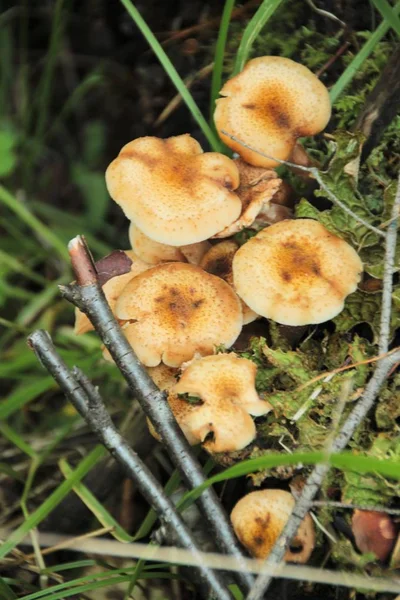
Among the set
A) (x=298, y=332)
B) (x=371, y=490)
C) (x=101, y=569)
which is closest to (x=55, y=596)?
(x=101, y=569)

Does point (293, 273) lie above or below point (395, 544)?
above

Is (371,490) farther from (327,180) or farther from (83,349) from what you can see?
(83,349)

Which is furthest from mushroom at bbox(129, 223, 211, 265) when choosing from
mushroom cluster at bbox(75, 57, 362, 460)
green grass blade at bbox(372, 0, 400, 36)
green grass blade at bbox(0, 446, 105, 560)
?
green grass blade at bbox(372, 0, 400, 36)

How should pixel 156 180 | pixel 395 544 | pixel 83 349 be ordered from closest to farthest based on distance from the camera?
pixel 395 544
pixel 156 180
pixel 83 349

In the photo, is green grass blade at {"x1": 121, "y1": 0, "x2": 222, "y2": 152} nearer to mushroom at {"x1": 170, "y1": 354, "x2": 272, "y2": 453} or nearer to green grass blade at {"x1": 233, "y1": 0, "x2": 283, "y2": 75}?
green grass blade at {"x1": 233, "y1": 0, "x2": 283, "y2": 75}

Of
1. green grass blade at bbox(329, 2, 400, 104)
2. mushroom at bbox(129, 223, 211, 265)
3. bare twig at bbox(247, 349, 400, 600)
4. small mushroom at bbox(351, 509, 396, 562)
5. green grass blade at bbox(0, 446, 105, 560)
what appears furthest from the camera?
mushroom at bbox(129, 223, 211, 265)

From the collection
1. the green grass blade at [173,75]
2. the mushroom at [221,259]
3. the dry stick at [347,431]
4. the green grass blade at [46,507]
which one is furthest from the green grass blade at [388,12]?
the green grass blade at [46,507]

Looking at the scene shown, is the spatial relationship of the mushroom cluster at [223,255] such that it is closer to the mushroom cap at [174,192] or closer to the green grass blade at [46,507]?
the mushroom cap at [174,192]
